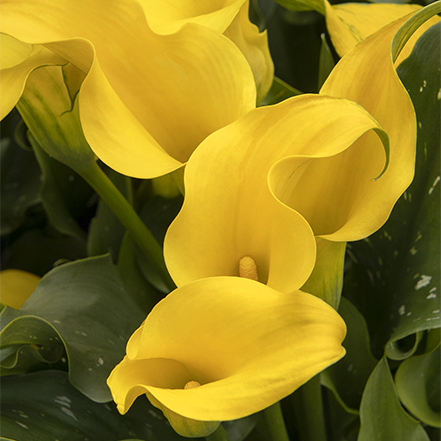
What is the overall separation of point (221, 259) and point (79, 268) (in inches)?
4.9

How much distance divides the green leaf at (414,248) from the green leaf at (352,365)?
0.02 meters

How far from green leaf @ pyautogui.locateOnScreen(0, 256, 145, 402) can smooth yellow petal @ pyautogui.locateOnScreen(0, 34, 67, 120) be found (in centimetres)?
11

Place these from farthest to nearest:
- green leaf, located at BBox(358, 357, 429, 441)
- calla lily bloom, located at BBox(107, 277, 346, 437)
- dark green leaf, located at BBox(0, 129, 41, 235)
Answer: dark green leaf, located at BBox(0, 129, 41, 235) < green leaf, located at BBox(358, 357, 429, 441) < calla lily bloom, located at BBox(107, 277, 346, 437)

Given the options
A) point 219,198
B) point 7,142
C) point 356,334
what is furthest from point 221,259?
point 7,142

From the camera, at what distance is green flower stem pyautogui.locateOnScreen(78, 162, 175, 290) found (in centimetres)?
25

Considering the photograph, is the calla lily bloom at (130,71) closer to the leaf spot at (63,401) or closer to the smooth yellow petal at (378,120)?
the smooth yellow petal at (378,120)

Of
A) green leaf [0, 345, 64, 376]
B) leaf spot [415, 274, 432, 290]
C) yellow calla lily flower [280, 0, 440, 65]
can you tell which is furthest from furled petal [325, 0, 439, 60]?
green leaf [0, 345, 64, 376]

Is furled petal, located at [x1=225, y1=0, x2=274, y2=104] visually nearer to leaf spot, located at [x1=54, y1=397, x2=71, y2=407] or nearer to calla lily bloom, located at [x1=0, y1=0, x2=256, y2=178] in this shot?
calla lily bloom, located at [x1=0, y1=0, x2=256, y2=178]

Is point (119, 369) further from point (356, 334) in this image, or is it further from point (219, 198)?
point (356, 334)

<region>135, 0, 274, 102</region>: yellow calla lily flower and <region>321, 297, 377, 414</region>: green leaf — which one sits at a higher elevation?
<region>135, 0, 274, 102</region>: yellow calla lily flower

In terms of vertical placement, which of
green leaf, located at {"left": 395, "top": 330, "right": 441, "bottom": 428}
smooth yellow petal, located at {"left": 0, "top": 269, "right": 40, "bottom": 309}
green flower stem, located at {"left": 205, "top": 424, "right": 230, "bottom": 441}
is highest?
green flower stem, located at {"left": 205, "top": 424, "right": 230, "bottom": 441}

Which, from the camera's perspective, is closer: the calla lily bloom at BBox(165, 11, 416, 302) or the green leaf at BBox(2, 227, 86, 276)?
the calla lily bloom at BBox(165, 11, 416, 302)

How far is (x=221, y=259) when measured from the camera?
20 centimetres

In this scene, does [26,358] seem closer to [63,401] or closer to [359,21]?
[63,401]
